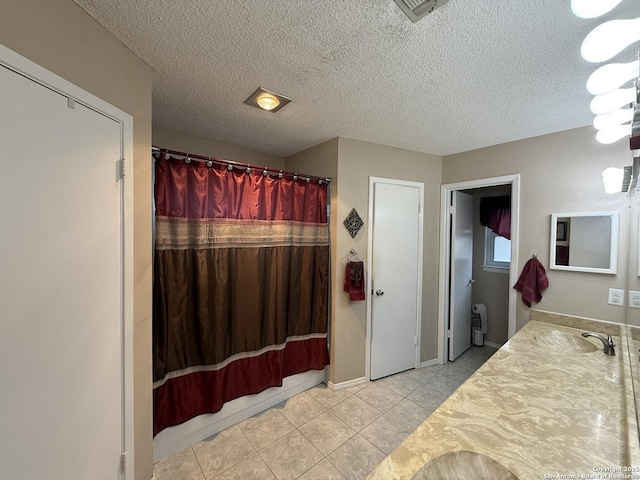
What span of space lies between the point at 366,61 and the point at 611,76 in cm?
98

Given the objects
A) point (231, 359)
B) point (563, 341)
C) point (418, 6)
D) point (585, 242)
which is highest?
point (418, 6)

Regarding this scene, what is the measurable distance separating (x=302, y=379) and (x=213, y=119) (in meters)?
2.50

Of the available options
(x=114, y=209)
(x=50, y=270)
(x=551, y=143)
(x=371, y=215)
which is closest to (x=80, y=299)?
(x=50, y=270)

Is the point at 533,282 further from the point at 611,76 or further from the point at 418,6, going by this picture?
the point at 418,6

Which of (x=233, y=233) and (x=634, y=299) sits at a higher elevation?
(x=233, y=233)

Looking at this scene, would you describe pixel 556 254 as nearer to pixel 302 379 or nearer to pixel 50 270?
pixel 302 379

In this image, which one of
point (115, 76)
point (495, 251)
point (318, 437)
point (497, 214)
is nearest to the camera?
point (115, 76)

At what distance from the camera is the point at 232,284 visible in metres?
1.87

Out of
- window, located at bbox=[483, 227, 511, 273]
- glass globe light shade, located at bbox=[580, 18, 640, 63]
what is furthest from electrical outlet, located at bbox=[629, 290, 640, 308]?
window, located at bbox=[483, 227, 511, 273]

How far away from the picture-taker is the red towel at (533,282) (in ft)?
6.71

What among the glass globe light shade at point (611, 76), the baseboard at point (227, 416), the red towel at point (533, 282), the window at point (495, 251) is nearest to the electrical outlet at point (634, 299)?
the red towel at point (533, 282)

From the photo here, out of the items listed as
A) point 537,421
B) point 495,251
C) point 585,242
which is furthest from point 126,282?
point 495,251

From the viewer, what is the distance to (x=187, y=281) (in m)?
1.67

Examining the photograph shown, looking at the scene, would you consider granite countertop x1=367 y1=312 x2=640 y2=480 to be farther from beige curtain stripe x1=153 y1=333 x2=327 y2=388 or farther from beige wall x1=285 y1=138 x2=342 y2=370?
beige curtain stripe x1=153 y1=333 x2=327 y2=388
